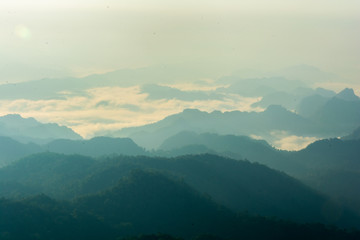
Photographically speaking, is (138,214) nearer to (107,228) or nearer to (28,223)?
(107,228)

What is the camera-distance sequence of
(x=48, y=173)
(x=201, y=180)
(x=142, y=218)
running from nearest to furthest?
(x=142, y=218), (x=201, y=180), (x=48, y=173)

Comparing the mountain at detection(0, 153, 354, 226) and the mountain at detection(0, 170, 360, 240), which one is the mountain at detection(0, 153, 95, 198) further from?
the mountain at detection(0, 170, 360, 240)

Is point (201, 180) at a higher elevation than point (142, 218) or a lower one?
higher

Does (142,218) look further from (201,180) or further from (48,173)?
(48,173)

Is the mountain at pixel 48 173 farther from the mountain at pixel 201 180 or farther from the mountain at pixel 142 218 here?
the mountain at pixel 142 218

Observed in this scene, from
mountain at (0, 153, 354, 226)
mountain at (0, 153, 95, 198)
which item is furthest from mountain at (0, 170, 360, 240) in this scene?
mountain at (0, 153, 95, 198)

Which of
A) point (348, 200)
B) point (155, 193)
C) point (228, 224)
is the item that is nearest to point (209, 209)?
point (228, 224)

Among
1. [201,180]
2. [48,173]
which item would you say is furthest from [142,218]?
[48,173]

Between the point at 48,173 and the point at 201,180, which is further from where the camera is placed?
the point at 48,173

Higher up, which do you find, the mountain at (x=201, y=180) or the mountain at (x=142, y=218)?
the mountain at (x=201, y=180)

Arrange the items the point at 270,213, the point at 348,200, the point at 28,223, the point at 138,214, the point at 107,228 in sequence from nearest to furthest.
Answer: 1. the point at 28,223
2. the point at 107,228
3. the point at 138,214
4. the point at 270,213
5. the point at 348,200

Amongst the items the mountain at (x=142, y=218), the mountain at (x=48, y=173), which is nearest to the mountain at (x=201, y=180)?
the mountain at (x=48, y=173)
